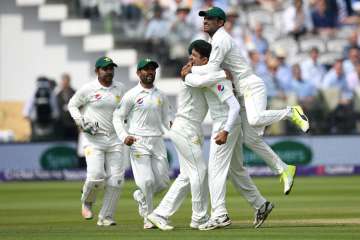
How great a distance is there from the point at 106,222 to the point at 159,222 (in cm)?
114

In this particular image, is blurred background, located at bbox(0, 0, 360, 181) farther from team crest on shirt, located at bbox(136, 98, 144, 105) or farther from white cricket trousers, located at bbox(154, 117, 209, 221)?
white cricket trousers, located at bbox(154, 117, 209, 221)

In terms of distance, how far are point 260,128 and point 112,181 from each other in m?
2.13

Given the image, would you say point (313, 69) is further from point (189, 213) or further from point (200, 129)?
point (200, 129)

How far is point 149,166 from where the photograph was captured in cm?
1211

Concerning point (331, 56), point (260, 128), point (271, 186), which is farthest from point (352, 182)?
point (260, 128)

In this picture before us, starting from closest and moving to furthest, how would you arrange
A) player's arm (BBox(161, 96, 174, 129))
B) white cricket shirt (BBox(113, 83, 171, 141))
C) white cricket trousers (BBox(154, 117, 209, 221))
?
1. white cricket trousers (BBox(154, 117, 209, 221))
2. white cricket shirt (BBox(113, 83, 171, 141))
3. player's arm (BBox(161, 96, 174, 129))

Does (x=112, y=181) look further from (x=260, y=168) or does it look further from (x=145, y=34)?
(x=145, y=34)

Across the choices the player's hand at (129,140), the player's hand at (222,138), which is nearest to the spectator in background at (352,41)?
the player's hand at (129,140)

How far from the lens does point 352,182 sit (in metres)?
20.0

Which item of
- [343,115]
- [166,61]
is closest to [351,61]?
[343,115]

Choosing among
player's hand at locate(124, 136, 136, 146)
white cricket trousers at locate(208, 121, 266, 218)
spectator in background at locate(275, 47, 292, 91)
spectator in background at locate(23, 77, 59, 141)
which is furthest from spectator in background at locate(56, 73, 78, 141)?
white cricket trousers at locate(208, 121, 266, 218)

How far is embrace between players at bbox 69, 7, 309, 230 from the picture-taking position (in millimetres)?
11164

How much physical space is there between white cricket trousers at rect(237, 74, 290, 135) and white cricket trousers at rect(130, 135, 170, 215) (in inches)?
52.2

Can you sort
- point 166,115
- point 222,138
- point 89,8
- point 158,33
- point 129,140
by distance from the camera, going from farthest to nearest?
point 89,8 → point 158,33 → point 166,115 → point 129,140 → point 222,138
